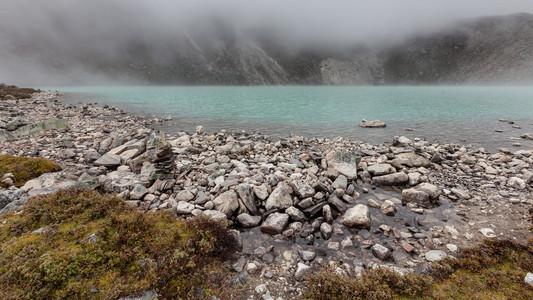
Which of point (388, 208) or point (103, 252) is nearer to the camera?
point (103, 252)

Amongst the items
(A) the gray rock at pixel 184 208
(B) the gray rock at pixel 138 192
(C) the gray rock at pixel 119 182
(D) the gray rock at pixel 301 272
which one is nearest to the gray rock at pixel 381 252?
(D) the gray rock at pixel 301 272

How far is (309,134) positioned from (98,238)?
1760 cm

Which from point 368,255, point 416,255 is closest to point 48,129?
point 368,255

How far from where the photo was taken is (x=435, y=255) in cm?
567

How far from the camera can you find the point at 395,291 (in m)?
4.53

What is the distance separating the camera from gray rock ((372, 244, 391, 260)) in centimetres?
575

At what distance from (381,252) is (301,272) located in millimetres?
2280

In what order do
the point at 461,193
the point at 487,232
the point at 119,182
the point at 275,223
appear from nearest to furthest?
the point at 487,232
the point at 275,223
the point at 119,182
the point at 461,193

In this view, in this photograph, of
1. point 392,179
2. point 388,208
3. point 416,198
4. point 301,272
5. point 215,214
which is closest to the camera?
point 301,272

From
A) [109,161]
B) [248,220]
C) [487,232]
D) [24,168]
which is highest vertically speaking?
[24,168]

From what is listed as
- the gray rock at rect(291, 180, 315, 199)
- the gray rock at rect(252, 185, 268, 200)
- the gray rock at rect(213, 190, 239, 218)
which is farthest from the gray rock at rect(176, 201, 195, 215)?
the gray rock at rect(291, 180, 315, 199)

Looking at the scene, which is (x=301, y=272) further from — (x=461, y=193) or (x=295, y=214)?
(x=461, y=193)

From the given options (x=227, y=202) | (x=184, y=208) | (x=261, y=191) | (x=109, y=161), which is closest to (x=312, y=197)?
(x=261, y=191)

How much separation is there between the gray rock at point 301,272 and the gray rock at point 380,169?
6774mm
